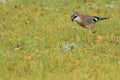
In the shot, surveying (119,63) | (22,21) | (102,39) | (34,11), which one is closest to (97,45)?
(102,39)

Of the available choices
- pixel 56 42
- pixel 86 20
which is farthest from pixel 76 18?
pixel 56 42

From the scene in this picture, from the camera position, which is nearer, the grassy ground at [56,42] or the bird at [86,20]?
the grassy ground at [56,42]

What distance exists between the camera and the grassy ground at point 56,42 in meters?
8.90

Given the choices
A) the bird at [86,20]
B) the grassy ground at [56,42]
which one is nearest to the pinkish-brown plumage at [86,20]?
the bird at [86,20]

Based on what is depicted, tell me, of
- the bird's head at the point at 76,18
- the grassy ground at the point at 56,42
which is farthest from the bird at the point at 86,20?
the grassy ground at the point at 56,42

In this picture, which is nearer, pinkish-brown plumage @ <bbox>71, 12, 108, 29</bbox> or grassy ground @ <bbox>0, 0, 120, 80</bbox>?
grassy ground @ <bbox>0, 0, 120, 80</bbox>

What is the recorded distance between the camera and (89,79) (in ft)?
26.6

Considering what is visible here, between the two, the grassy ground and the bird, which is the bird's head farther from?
the grassy ground

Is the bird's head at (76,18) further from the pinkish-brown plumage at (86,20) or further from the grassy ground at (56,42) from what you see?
the grassy ground at (56,42)

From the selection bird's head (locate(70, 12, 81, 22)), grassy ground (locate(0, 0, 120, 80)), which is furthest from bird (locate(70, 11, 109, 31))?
grassy ground (locate(0, 0, 120, 80))

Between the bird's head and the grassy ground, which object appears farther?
the bird's head

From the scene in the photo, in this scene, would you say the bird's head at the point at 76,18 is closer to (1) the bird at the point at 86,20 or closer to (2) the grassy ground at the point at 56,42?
(1) the bird at the point at 86,20

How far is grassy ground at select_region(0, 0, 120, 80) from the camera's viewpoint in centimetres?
890

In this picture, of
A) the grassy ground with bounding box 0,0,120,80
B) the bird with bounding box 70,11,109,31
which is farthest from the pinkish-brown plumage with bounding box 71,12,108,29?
the grassy ground with bounding box 0,0,120,80
